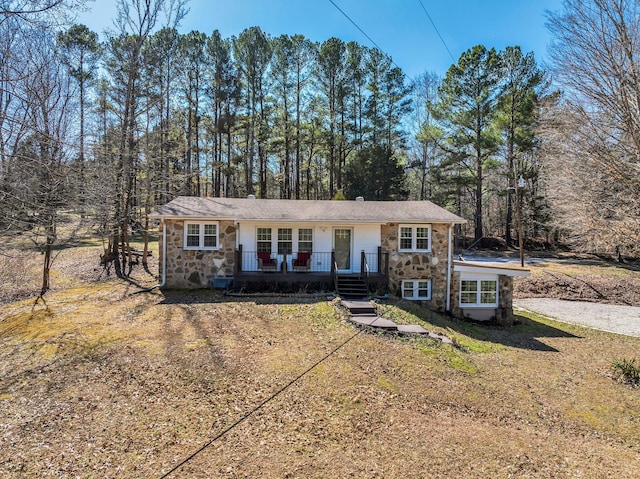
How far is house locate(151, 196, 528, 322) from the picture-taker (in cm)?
1274

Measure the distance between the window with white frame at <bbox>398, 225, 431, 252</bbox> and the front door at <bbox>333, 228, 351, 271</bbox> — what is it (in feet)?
6.58

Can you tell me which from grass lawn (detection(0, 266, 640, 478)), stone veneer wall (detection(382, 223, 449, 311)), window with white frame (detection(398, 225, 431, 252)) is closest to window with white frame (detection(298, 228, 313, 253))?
stone veneer wall (detection(382, 223, 449, 311))

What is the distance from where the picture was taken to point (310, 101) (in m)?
30.5

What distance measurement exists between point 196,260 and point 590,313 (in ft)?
51.8

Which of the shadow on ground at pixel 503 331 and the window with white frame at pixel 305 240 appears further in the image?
the window with white frame at pixel 305 240

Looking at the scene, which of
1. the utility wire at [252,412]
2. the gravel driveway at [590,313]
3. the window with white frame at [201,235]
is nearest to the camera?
the utility wire at [252,412]

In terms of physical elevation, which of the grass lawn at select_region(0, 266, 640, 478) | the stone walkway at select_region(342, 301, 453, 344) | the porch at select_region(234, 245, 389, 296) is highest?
the porch at select_region(234, 245, 389, 296)

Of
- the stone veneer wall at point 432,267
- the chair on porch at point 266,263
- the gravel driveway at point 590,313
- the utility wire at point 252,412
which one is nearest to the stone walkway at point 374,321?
the utility wire at point 252,412

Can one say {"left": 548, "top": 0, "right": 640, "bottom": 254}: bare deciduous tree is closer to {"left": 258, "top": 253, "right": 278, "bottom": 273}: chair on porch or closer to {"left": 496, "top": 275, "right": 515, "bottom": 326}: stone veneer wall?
{"left": 496, "top": 275, "right": 515, "bottom": 326}: stone veneer wall

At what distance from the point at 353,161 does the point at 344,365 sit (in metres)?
25.2

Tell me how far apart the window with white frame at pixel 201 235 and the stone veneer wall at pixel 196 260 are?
15 cm

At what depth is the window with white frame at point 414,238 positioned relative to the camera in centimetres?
1334

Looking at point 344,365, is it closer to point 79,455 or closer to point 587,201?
point 79,455

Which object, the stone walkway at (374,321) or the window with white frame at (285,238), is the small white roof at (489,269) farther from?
the window with white frame at (285,238)
